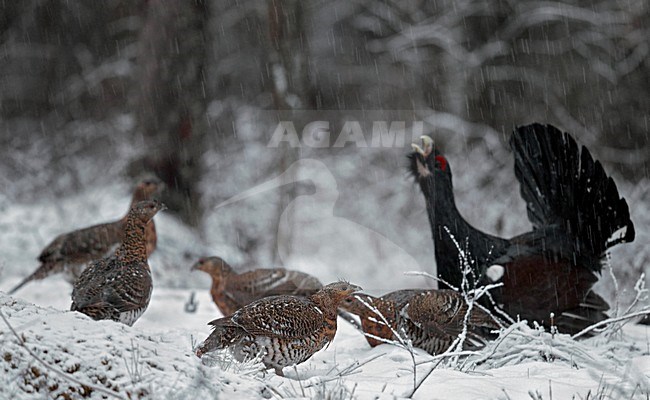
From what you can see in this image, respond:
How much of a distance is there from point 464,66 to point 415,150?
9892 mm

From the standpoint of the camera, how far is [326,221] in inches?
583

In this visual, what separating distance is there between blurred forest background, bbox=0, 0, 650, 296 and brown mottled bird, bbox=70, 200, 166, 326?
603 cm

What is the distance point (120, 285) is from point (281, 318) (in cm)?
121

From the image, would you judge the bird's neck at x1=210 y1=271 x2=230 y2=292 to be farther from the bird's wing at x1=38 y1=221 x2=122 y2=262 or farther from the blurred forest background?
the blurred forest background

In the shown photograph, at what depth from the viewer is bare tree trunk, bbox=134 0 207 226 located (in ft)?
39.8

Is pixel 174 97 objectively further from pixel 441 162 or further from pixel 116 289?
pixel 116 289

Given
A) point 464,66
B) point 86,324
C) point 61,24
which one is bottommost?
point 86,324

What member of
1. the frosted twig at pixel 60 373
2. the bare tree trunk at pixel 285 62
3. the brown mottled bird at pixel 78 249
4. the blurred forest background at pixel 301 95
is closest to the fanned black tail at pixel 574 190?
the brown mottled bird at pixel 78 249

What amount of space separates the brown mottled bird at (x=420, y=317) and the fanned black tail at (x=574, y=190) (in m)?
1.58

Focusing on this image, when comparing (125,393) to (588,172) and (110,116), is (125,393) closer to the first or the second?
(588,172)

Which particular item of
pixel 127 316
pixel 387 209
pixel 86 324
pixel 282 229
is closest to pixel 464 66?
pixel 387 209

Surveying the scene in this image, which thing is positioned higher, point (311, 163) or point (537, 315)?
point (311, 163)

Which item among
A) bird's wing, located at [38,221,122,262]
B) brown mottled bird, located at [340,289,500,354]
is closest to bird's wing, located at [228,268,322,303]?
brown mottled bird, located at [340,289,500,354]

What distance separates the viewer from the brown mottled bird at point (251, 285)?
19.7 feet
